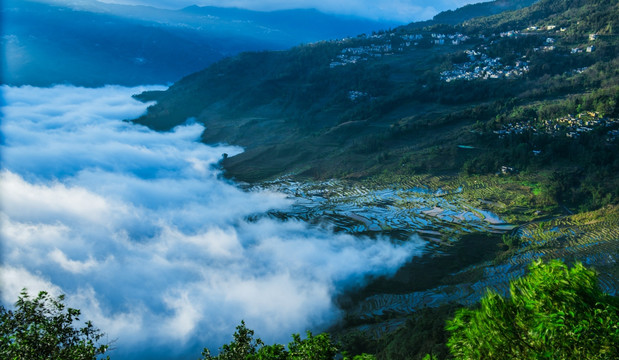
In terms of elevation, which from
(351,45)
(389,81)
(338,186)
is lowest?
(338,186)

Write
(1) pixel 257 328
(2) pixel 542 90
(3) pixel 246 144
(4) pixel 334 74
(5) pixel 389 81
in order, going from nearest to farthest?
(1) pixel 257 328, (2) pixel 542 90, (3) pixel 246 144, (5) pixel 389 81, (4) pixel 334 74

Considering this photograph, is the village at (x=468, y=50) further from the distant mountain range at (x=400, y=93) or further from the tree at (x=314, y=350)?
the tree at (x=314, y=350)

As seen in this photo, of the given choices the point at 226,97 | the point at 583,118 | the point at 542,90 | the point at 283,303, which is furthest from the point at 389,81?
the point at 283,303

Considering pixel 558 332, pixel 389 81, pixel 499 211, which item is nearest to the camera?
pixel 558 332

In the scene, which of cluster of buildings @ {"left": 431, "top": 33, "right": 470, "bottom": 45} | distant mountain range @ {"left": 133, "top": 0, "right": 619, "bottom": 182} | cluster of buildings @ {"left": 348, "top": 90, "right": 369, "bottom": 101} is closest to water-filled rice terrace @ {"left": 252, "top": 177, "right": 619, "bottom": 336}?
distant mountain range @ {"left": 133, "top": 0, "right": 619, "bottom": 182}

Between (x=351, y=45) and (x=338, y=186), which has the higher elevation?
(x=351, y=45)

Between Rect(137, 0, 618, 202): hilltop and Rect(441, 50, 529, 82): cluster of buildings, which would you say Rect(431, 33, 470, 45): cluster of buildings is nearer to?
Rect(137, 0, 618, 202): hilltop

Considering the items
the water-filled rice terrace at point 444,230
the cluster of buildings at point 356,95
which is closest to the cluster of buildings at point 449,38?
the cluster of buildings at point 356,95

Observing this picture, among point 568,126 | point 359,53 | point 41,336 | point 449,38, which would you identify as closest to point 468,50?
point 449,38

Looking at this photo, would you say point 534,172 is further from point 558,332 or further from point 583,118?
point 558,332
